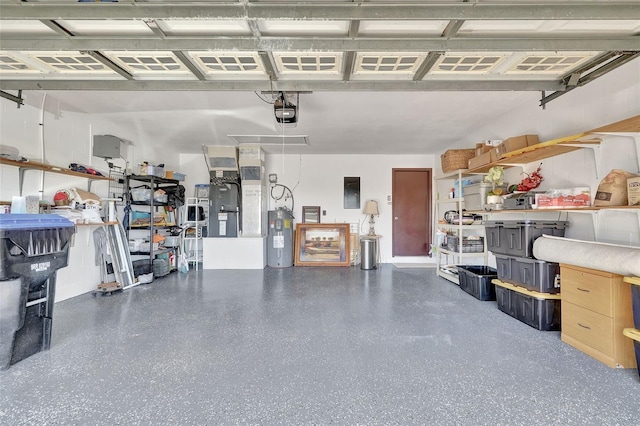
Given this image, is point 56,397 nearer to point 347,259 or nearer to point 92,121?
point 92,121

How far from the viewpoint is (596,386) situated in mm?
1799

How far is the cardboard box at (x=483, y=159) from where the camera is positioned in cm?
346

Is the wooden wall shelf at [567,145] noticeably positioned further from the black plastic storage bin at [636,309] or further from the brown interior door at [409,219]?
the brown interior door at [409,219]

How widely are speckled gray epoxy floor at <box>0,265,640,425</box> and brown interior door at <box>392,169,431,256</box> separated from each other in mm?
3105

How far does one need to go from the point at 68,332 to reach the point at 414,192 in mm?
6286

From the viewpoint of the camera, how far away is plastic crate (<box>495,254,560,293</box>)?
8.80 feet

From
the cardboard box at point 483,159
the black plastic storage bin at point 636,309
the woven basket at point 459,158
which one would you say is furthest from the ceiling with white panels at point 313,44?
the woven basket at point 459,158

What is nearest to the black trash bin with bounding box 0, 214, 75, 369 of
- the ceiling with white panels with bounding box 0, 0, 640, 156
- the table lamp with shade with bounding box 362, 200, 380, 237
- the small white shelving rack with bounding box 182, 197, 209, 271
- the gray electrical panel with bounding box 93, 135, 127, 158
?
the ceiling with white panels with bounding box 0, 0, 640, 156

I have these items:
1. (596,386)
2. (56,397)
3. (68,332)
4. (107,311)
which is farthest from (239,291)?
(596,386)

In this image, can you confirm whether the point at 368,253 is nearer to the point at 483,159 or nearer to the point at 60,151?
the point at 483,159

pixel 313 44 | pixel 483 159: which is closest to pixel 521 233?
pixel 483 159

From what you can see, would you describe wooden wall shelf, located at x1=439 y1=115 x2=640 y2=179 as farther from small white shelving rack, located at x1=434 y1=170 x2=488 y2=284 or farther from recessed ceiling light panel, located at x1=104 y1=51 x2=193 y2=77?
recessed ceiling light panel, located at x1=104 y1=51 x2=193 y2=77

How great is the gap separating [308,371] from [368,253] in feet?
12.8

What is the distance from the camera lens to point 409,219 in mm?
6477
